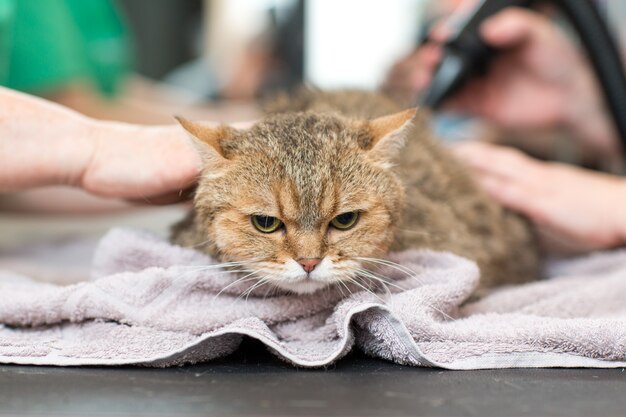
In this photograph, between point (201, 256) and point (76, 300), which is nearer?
point (76, 300)

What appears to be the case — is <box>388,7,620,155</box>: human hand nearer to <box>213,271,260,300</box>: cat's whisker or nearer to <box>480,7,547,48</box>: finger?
<box>480,7,547,48</box>: finger

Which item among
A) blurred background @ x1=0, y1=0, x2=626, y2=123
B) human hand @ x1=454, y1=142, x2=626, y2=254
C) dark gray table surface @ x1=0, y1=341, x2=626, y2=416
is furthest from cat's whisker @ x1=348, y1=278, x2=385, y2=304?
blurred background @ x1=0, y1=0, x2=626, y2=123

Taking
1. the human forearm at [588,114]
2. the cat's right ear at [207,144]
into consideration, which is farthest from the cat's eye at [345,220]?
the human forearm at [588,114]

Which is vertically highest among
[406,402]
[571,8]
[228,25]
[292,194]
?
[228,25]

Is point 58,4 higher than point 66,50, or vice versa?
point 58,4

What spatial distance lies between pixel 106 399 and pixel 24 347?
25 cm

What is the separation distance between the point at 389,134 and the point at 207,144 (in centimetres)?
33

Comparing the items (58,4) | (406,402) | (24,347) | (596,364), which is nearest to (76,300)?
(24,347)

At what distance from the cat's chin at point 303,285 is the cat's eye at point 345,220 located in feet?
0.34

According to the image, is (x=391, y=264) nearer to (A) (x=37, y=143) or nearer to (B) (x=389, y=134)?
(B) (x=389, y=134)

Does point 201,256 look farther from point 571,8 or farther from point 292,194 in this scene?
point 571,8

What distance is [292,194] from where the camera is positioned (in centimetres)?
109

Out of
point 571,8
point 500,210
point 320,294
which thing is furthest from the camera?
point 571,8

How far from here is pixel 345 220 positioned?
1.12 metres
